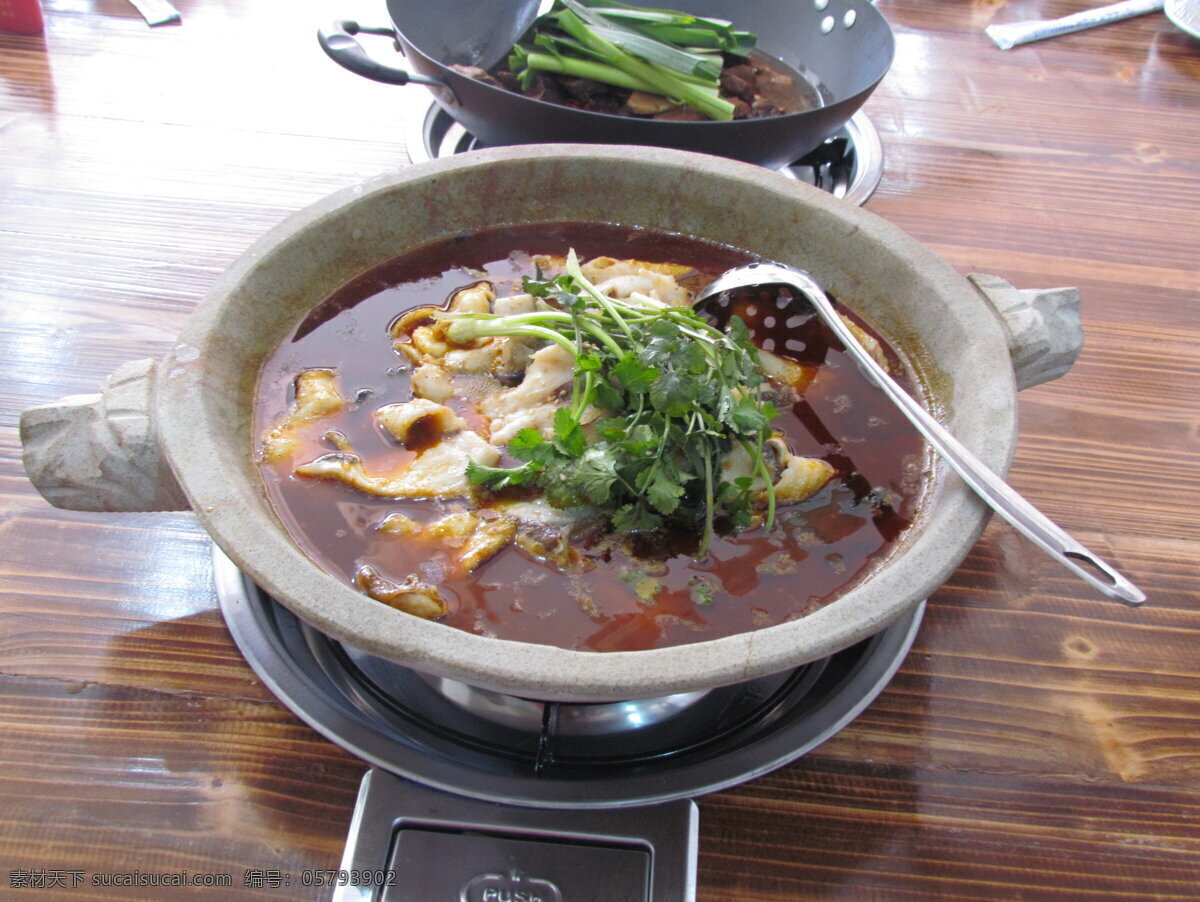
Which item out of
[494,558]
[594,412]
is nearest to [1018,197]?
[594,412]

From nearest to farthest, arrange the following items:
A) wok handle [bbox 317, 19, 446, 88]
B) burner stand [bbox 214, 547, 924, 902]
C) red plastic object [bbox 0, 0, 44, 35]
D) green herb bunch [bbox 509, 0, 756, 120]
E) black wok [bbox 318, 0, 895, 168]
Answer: burner stand [bbox 214, 547, 924, 902] < black wok [bbox 318, 0, 895, 168] < wok handle [bbox 317, 19, 446, 88] < green herb bunch [bbox 509, 0, 756, 120] < red plastic object [bbox 0, 0, 44, 35]

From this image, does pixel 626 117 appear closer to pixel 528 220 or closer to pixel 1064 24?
pixel 528 220

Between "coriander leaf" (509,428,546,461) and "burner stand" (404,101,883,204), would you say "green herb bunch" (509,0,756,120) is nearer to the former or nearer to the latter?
"burner stand" (404,101,883,204)

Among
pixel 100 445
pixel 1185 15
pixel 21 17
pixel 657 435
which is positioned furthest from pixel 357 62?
pixel 1185 15

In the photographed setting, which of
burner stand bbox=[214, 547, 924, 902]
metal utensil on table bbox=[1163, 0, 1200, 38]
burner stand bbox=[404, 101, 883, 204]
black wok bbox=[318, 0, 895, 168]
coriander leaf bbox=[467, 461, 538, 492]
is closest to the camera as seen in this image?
burner stand bbox=[214, 547, 924, 902]

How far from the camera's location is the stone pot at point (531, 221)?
977 millimetres

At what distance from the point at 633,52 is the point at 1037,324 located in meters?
1.35

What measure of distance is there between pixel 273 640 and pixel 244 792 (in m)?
A: 0.24

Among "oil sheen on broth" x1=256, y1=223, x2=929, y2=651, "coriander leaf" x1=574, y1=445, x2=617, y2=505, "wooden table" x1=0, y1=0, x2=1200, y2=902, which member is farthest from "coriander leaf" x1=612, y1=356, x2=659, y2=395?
"wooden table" x1=0, y1=0, x2=1200, y2=902

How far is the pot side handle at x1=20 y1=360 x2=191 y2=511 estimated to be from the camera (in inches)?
47.9

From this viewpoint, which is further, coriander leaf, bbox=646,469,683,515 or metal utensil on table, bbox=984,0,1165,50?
metal utensil on table, bbox=984,0,1165,50

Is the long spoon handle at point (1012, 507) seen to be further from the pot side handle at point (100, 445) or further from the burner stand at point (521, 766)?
the pot side handle at point (100, 445)

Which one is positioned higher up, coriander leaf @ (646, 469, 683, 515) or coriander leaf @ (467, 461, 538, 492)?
coriander leaf @ (646, 469, 683, 515)

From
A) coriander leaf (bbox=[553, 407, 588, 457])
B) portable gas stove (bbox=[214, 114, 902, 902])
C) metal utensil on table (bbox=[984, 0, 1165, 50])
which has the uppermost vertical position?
metal utensil on table (bbox=[984, 0, 1165, 50])
